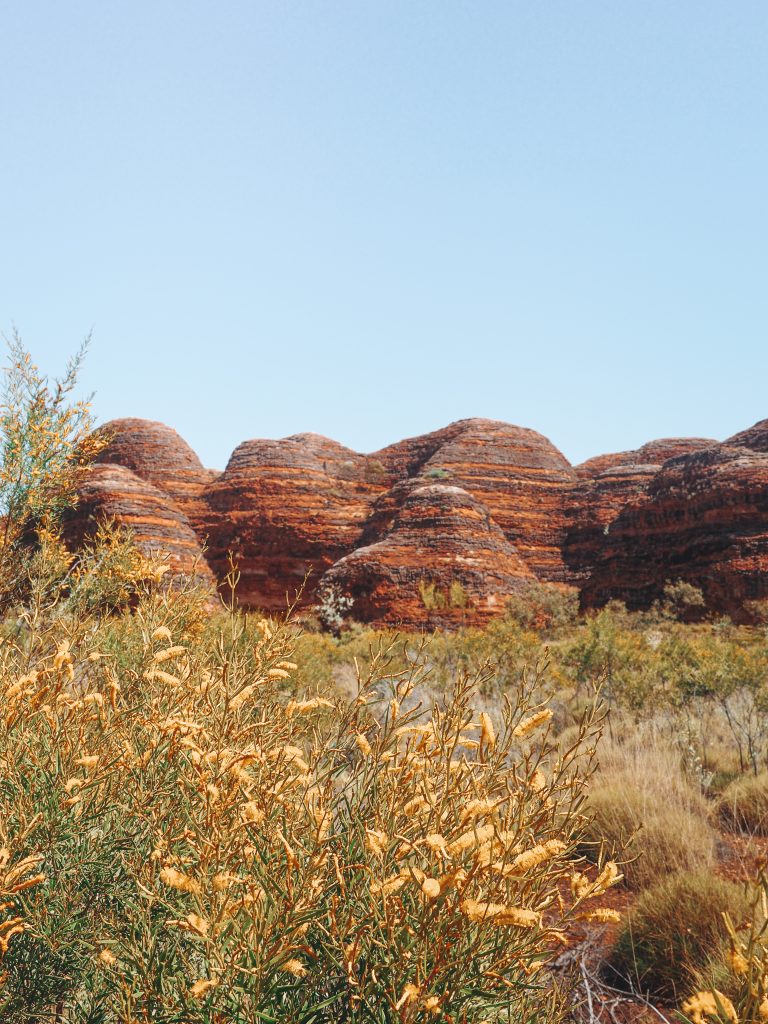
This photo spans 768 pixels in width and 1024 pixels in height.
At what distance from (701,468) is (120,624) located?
3070 centimetres

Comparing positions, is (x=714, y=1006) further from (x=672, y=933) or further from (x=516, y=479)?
(x=516, y=479)

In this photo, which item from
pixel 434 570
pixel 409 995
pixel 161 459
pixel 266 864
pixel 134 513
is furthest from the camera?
pixel 161 459

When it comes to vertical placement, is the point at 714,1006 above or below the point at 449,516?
below

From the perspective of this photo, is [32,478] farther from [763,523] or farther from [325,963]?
[763,523]

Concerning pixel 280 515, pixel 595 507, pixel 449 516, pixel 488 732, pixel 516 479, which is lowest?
pixel 488 732

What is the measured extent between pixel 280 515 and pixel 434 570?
589 inches

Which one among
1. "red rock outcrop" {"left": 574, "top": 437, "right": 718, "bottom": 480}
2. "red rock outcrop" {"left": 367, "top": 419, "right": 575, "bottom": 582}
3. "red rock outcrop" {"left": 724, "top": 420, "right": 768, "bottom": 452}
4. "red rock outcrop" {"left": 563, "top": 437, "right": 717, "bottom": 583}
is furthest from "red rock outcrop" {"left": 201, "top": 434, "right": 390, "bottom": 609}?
"red rock outcrop" {"left": 724, "top": 420, "right": 768, "bottom": 452}

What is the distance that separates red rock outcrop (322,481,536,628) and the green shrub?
21.6m

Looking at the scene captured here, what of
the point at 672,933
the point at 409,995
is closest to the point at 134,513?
the point at 672,933

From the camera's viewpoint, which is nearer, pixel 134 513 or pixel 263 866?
pixel 263 866

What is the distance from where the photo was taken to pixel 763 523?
2831 cm

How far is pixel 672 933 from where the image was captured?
3.90 metres

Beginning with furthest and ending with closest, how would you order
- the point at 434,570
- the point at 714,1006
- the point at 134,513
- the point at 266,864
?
1. the point at 134,513
2. the point at 434,570
3. the point at 266,864
4. the point at 714,1006

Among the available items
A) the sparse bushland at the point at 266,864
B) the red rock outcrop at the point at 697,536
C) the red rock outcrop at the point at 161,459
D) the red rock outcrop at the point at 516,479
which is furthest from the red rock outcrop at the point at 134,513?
the sparse bushland at the point at 266,864
